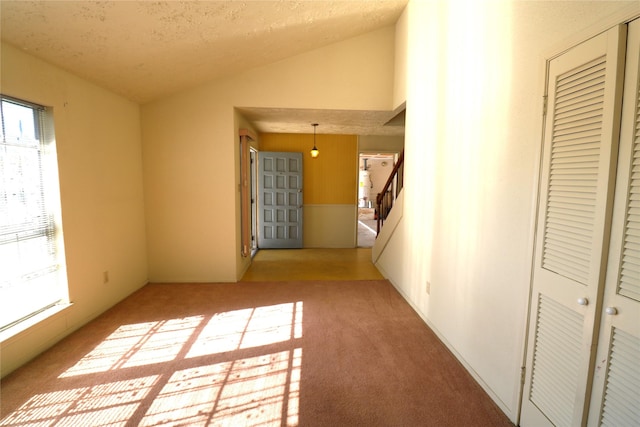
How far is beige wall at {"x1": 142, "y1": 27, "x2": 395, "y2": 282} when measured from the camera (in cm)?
396

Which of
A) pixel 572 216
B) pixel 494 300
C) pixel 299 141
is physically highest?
pixel 299 141

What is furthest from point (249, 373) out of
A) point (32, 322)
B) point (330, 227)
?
point (330, 227)

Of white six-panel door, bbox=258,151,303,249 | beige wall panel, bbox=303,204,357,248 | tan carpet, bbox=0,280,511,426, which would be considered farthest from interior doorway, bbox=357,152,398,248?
tan carpet, bbox=0,280,511,426

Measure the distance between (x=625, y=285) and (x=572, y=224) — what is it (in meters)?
0.32

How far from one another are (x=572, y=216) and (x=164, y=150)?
4257 millimetres

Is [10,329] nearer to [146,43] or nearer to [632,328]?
[146,43]

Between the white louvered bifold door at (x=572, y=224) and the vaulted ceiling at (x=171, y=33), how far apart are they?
2.43 meters

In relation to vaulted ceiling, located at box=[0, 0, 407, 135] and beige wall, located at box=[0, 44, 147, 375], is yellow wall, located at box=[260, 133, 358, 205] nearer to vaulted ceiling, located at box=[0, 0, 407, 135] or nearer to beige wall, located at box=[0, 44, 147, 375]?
vaulted ceiling, located at box=[0, 0, 407, 135]

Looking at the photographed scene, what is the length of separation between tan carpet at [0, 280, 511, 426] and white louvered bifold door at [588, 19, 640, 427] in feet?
2.55

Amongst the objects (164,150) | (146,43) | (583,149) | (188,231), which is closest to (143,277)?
(188,231)

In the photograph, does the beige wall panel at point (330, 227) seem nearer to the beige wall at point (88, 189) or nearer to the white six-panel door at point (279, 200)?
the white six-panel door at point (279, 200)

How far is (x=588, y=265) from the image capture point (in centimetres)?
132

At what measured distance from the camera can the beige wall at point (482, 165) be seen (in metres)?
1.66

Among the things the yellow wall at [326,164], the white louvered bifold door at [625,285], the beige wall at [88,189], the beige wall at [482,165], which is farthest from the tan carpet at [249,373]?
the yellow wall at [326,164]
